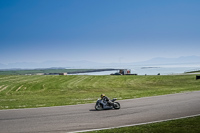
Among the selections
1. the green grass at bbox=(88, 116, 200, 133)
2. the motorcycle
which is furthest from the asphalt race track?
the green grass at bbox=(88, 116, 200, 133)

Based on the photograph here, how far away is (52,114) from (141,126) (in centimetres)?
665

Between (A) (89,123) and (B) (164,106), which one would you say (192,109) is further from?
(A) (89,123)

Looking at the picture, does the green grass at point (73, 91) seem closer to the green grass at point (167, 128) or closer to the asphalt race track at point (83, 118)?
the asphalt race track at point (83, 118)

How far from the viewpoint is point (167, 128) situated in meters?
10.4

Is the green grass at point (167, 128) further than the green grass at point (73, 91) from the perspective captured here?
No

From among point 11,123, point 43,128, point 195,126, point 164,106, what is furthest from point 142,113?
point 11,123

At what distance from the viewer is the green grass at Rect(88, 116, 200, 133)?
9.97 metres

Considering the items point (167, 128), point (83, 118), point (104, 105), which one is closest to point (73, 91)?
point (104, 105)

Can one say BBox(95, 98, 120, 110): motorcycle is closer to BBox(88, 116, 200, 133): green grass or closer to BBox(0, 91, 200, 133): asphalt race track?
BBox(0, 91, 200, 133): asphalt race track

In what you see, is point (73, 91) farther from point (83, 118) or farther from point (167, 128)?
point (167, 128)

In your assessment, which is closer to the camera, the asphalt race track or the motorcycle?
the asphalt race track

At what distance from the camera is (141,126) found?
1102cm

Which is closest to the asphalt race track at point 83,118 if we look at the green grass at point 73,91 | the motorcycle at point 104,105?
the motorcycle at point 104,105

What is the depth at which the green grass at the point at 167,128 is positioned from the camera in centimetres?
997
